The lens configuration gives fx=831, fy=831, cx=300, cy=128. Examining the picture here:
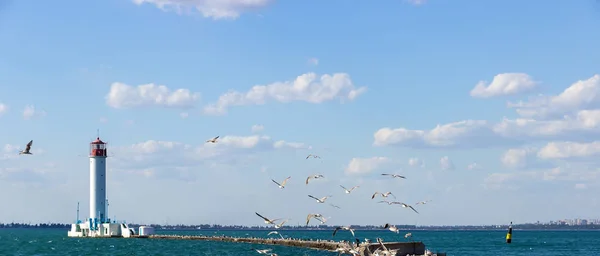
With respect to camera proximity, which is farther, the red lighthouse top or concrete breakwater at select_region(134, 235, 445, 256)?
the red lighthouse top

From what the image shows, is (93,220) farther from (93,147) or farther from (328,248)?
(328,248)

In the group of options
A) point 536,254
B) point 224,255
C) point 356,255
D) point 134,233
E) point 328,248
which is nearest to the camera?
point 356,255

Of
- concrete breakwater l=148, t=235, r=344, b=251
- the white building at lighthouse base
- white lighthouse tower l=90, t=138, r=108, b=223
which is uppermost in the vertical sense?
white lighthouse tower l=90, t=138, r=108, b=223

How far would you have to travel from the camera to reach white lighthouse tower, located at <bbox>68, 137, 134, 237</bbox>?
109m

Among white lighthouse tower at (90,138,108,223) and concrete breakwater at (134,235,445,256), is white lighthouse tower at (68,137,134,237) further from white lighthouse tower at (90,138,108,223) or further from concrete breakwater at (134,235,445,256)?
concrete breakwater at (134,235,445,256)

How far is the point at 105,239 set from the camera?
116m

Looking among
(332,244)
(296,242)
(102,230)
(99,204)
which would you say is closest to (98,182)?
(99,204)

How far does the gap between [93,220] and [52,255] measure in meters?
28.9

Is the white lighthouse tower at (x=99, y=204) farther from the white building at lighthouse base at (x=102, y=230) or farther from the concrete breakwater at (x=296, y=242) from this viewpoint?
the concrete breakwater at (x=296, y=242)

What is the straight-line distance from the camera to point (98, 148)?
113 metres

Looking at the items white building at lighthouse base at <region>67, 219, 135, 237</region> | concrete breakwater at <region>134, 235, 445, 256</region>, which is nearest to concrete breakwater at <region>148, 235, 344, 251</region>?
concrete breakwater at <region>134, 235, 445, 256</region>

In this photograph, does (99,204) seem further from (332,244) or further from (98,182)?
(332,244)

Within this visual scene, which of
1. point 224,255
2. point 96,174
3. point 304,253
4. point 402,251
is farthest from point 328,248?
point 96,174

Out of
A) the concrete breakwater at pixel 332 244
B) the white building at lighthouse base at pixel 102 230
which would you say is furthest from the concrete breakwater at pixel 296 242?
the white building at lighthouse base at pixel 102 230
